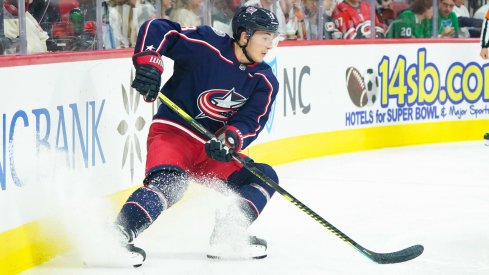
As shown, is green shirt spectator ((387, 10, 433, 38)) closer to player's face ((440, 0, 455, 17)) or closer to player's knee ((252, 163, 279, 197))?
player's face ((440, 0, 455, 17))

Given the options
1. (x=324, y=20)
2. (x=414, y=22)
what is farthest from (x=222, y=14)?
(x=414, y=22)

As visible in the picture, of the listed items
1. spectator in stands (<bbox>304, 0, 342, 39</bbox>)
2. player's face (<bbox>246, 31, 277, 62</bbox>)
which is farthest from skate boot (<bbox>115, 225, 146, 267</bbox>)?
spectator in stands (<bbox>304, 0, 342, 39</bbox>)

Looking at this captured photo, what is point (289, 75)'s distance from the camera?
307 inches

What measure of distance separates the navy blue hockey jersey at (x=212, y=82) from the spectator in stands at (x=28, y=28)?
73 centimetres

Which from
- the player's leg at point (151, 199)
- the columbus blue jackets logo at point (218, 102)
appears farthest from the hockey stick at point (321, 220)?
the player's leg at point (151, 199)

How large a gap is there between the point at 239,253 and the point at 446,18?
556 centimetres

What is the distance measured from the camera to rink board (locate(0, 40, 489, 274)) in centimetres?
418

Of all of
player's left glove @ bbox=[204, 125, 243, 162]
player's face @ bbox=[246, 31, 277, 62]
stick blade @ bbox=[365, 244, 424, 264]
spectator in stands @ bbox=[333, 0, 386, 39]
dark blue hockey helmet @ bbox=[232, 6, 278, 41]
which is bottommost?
stick blade @ bbox=[365, 244, 424, 264]

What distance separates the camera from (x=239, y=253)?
4.43m

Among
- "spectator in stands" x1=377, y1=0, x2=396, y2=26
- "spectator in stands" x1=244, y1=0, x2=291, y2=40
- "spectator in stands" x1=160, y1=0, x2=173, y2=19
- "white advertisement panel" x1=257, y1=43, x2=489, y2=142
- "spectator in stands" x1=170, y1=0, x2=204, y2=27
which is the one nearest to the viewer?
"spectator in stands" x1=160, y1=0, x2=173, y2=19

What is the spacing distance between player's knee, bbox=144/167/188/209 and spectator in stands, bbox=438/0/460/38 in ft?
18.7

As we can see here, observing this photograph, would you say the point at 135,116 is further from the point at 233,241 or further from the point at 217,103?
the point at 233,241

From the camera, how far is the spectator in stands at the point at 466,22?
9398 mm

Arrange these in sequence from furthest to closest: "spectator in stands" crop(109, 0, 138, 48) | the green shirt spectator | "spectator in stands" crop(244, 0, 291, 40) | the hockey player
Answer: the green shirt spectator, "spectator in stands" crop(244, 0, 291, 40), "spectator in stands" crop(109, 0, 138, 48), the hockey player
